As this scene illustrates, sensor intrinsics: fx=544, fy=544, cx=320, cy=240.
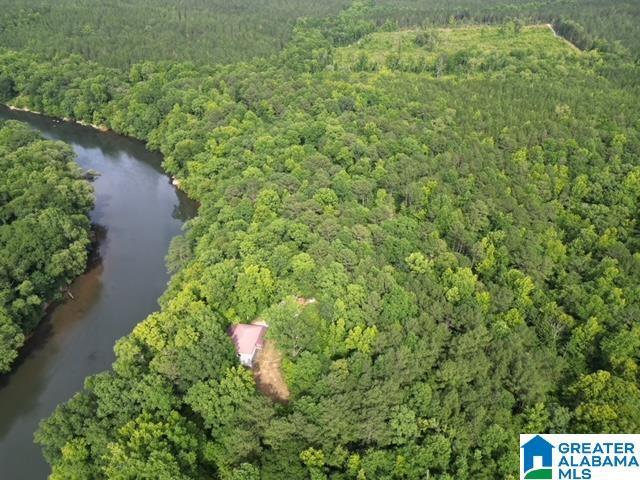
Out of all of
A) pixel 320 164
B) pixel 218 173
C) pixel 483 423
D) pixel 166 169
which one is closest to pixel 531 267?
pixel 483 423

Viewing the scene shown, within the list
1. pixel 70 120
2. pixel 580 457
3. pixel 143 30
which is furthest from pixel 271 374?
pixel 143 30

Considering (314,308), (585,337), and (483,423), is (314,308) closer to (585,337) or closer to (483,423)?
(483,423)

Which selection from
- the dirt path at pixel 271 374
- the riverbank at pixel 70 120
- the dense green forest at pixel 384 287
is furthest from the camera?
the riverbank at pixel 70 120

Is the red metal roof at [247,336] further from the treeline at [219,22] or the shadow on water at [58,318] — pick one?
the treeline at [219,22]

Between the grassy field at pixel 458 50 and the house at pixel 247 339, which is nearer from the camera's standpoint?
the house at pixel 247 339

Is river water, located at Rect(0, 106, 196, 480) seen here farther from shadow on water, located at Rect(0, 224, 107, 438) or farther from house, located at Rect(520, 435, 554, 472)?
house, located at Rect(520, 435, 554, 472)

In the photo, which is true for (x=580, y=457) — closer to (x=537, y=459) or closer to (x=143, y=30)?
(x=537, y=459)

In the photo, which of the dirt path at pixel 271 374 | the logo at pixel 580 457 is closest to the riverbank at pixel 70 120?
the dirt path at pixel 271 374
